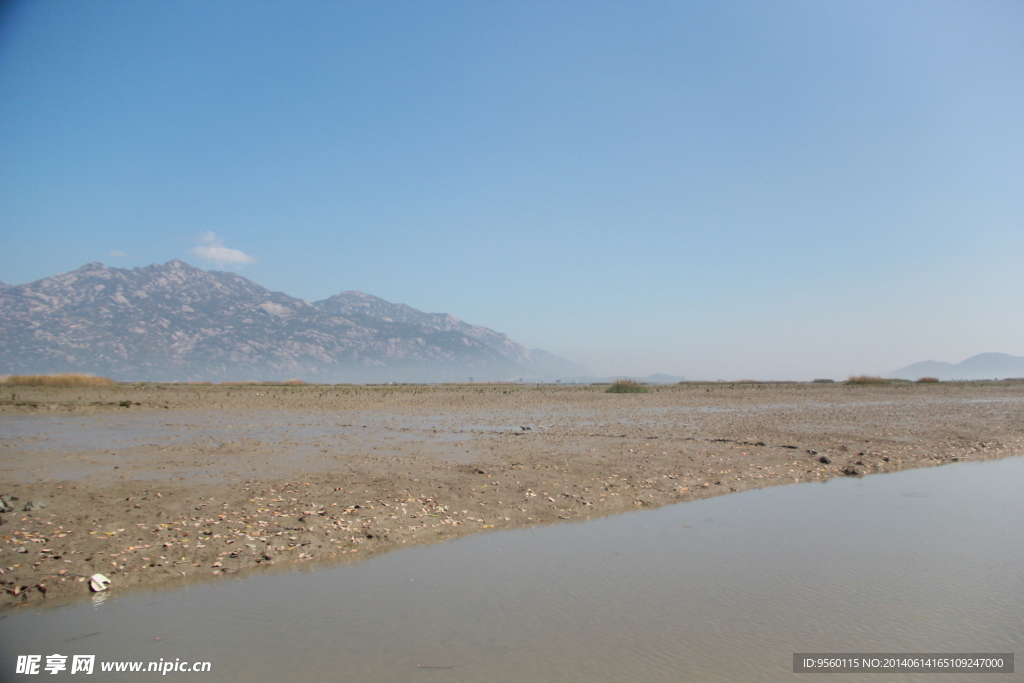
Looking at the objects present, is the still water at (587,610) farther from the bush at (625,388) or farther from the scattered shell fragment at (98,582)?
the bush at (625,388)

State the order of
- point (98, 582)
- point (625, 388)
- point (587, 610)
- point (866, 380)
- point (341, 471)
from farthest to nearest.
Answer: point (866, 380)
point (625, 388)
point (341, 471)
point (98, 582)
point (587, 610)

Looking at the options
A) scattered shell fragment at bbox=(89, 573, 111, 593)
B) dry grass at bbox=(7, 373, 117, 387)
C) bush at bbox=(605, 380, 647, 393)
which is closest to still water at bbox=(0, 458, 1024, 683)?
scattered shell fragment at bbox=(89, 573, 111, 593)

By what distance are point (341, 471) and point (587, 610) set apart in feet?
29.7

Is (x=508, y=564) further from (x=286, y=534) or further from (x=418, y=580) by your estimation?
(x=286, y=534)

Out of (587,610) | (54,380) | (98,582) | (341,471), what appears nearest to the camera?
(587,610)

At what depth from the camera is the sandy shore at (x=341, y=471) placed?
861cm

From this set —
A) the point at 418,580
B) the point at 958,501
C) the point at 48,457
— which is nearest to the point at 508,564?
the point at 418,580

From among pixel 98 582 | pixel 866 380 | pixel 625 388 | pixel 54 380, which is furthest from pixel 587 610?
pixel 866 380

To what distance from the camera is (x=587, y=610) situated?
6.70 meters

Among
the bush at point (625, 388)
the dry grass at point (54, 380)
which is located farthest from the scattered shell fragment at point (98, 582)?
the bush at point (625, 388)

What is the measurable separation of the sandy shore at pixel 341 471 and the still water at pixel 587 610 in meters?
1.03

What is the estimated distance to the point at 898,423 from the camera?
2639cm

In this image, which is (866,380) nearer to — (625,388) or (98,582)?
(625,388)

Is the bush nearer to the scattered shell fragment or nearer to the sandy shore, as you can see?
the sandy shore
